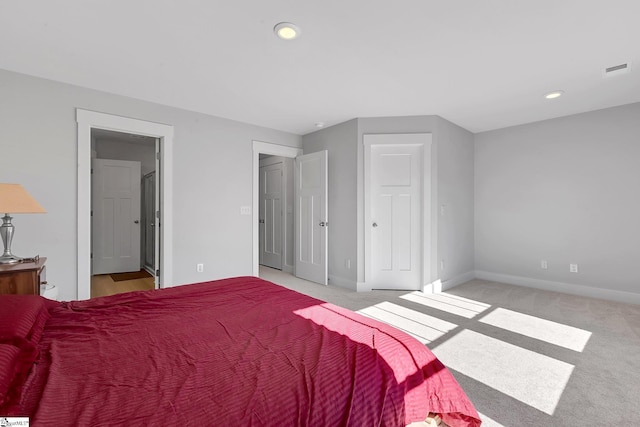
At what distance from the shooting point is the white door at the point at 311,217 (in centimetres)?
442

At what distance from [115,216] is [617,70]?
6.89 m

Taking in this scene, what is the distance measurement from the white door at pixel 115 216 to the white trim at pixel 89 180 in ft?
7.69

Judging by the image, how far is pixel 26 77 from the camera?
9.05ft

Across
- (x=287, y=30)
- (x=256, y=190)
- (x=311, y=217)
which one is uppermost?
(x=287, y=30)

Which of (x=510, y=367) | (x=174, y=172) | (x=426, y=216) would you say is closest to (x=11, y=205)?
(x=174, y=172)

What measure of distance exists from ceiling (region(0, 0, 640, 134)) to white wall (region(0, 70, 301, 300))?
22cm

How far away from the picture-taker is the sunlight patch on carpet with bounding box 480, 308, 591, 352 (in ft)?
8.16

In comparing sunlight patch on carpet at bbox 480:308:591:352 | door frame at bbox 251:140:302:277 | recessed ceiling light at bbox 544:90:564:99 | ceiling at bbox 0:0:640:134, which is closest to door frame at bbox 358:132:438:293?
ceiling at bbox 0:0:640:134

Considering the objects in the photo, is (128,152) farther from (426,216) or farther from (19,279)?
(426,216)

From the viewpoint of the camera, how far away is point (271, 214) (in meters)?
5.96

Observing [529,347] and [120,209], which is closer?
[529,347]

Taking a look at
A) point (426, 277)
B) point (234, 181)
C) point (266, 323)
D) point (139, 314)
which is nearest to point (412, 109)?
point (426, 277)

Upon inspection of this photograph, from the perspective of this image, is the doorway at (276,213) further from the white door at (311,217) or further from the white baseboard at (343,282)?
the white baseboard at (343,282)

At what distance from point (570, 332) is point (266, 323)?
113 inches
